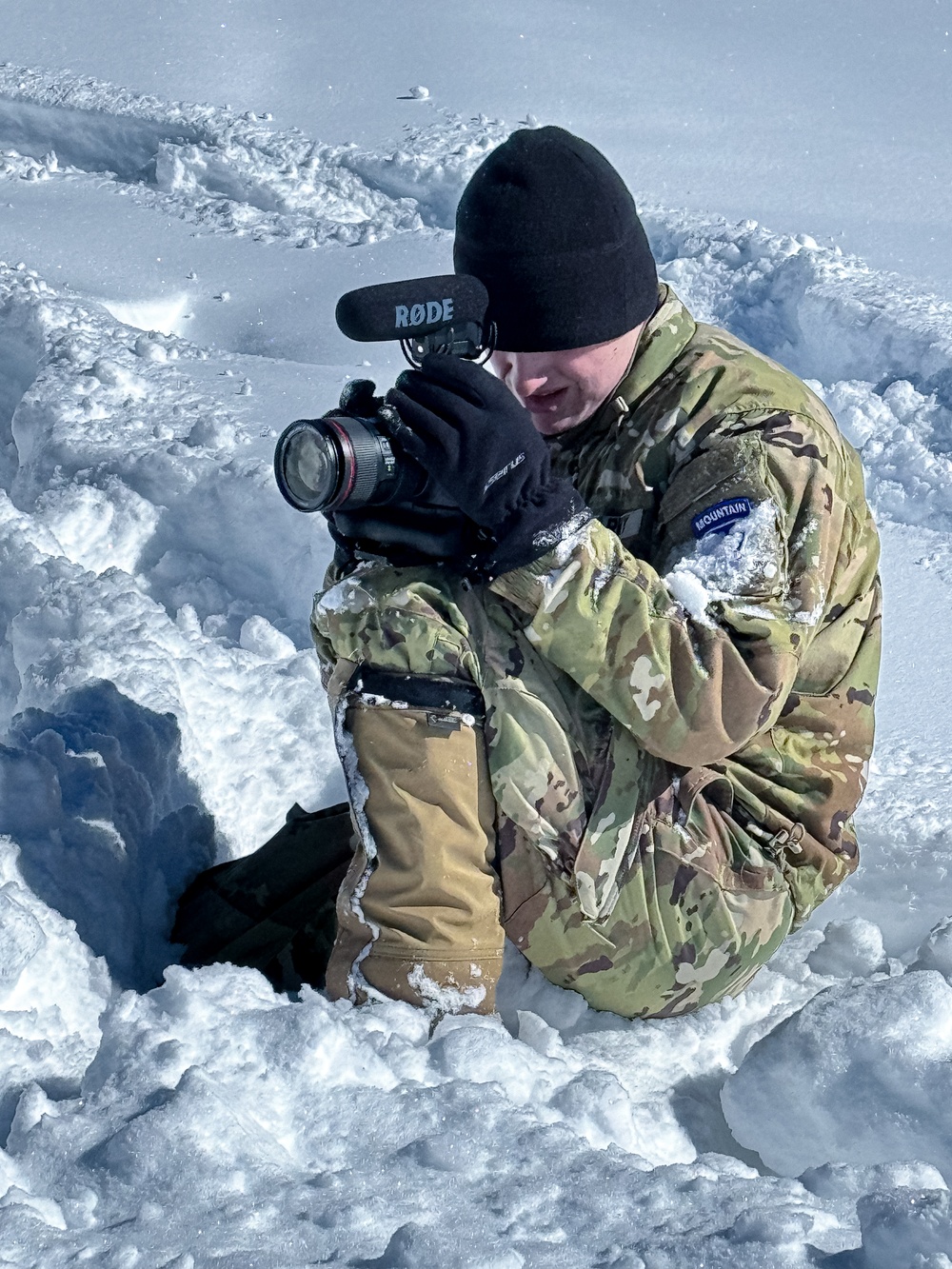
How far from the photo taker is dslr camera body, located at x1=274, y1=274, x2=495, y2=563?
1546mm

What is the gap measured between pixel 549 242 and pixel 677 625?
0.51 meters

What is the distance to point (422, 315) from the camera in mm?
1612

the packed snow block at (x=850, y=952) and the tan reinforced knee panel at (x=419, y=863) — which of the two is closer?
the tan reinforced knee panel at (x=419, y=863)

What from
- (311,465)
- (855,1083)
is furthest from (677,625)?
(855,1083)

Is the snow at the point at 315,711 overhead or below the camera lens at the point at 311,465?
below

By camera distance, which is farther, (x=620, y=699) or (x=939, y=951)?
(x=939, y=951)

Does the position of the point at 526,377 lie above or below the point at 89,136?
above

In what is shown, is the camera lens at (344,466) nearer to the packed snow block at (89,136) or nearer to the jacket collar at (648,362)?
the jacket collar at (648,362)

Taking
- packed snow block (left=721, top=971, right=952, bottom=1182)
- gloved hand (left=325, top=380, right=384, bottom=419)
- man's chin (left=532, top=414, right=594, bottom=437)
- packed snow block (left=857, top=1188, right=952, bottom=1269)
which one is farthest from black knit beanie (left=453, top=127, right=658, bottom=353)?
packed snow block (left=857, top=1188, right=952, bottom=1269)

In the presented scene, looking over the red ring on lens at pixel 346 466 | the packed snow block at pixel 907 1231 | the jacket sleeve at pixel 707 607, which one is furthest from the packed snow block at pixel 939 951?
the red ring on lens at pixel 346 466

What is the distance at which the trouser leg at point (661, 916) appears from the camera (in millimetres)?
1732

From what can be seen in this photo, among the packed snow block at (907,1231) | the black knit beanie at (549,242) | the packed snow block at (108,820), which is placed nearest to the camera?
the packed snow block at (907,1231)

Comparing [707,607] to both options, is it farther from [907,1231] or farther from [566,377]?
[907,1231]

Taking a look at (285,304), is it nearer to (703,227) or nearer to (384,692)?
(703,227)
